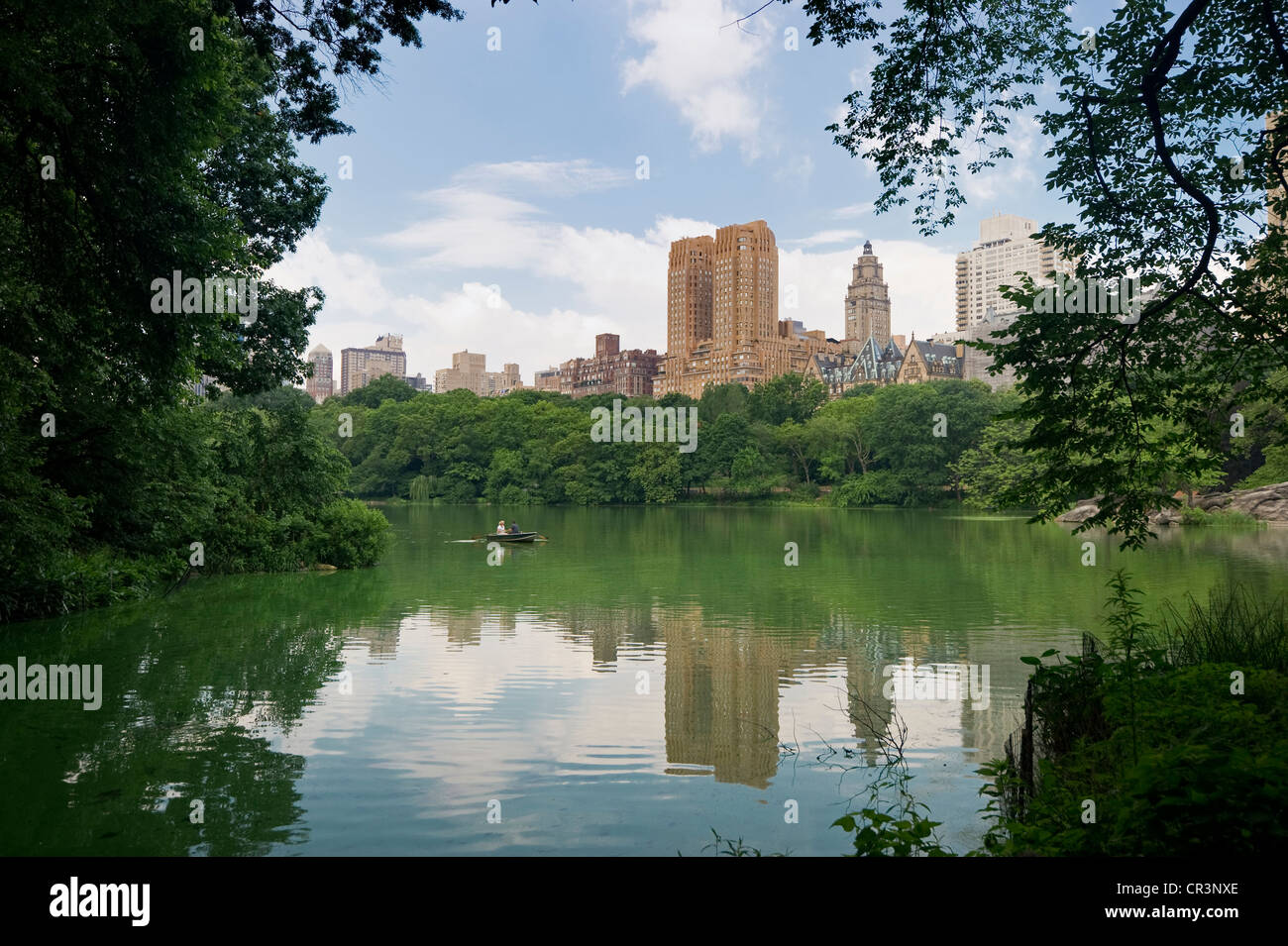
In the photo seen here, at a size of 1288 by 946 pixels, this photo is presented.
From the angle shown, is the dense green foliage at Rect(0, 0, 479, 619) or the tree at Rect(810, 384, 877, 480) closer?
the dense green foliage at Rect(0, 0, 479, 619)

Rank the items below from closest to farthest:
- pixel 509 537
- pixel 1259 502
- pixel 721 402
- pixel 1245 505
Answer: pixel 509 537, pixel 1259 502, pixel 1245 505, pixel 721 402

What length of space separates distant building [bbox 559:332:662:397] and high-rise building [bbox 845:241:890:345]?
45.3 m

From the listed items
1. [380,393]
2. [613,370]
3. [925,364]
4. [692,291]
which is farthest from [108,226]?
[613,370]

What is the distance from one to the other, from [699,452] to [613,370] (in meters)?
91.6

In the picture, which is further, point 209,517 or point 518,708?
point 209,517

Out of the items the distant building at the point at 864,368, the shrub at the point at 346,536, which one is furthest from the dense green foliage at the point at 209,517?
the distant building at the point at 864,368

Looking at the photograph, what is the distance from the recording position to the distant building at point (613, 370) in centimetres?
16538

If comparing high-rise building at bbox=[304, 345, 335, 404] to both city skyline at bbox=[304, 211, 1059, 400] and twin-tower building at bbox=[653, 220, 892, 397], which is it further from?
twin-tower building at bbox=[653, 220, 892, 397]

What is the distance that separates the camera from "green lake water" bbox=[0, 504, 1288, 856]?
21.9 feet

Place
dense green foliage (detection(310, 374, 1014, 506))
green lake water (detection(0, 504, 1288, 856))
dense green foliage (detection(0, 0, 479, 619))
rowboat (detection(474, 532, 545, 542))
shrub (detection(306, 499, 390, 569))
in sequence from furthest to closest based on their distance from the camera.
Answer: dense green foliage (detection(310, 374, 1014, 506)) → rowboat (detection(474, 532, 545, 542)) → shrub (detection(306, 499, 390, 569)) → dense green foliage (detection(0, 0, 479, 619)) → green lake water (detection(0, 504, 1288, 856))

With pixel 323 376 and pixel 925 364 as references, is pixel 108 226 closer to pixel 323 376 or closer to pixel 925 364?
pixel 925 364

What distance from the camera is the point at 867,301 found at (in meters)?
190

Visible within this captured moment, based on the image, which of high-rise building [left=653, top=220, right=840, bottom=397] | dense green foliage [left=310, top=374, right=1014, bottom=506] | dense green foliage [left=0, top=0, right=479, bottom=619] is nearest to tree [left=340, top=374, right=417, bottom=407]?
dense green foliage [left=310, top=374, right=1014, bottom=506]
